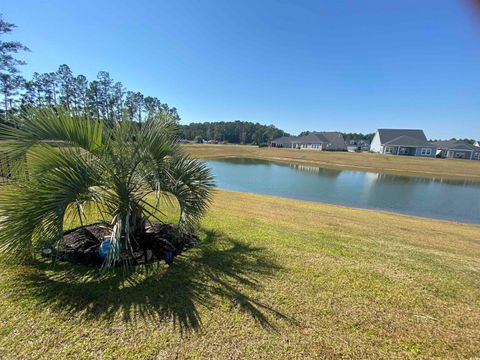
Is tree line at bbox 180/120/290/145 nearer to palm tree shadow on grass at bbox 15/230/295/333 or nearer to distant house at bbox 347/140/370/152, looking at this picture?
distant house at bbox 347/140/370/152

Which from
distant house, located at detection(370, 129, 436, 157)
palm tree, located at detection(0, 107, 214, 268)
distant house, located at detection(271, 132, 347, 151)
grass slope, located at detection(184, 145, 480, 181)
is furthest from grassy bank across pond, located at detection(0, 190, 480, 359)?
distant house, located at detection(271, 132, 347, 151)

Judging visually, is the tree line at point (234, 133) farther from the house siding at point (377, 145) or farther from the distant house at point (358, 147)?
the house siding at point (377, 145)

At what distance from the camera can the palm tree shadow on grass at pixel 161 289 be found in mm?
2363

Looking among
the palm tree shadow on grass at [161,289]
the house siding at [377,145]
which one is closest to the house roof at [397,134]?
the house siding at [377,145]

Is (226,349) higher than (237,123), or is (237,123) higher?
(237,123)

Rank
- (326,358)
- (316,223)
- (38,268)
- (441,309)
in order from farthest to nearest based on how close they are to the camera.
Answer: (316,223) → (38,268) → (441,309) → (326,358)

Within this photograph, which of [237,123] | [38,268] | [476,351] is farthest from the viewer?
[237,123]

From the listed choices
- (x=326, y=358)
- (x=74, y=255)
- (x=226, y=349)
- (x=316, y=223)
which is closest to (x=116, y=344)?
(x=226, y=349)

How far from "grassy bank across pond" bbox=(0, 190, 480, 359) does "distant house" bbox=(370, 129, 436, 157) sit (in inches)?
2285

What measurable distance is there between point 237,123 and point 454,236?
108540 mm

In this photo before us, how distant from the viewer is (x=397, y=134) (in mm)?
55719

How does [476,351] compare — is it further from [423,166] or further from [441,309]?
[423,166]

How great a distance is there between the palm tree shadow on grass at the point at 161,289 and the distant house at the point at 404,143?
60277mm

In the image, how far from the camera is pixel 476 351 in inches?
84.0
